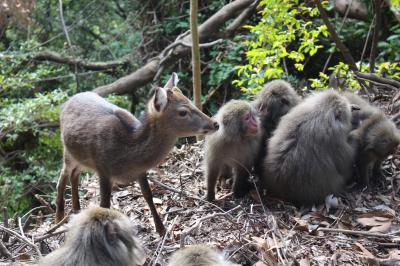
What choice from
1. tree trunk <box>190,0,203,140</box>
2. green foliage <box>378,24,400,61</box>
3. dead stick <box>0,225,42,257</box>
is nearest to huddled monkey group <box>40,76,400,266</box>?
dead stick <box>0,225,42,257</box>

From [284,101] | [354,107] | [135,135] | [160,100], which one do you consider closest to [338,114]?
[354,107]

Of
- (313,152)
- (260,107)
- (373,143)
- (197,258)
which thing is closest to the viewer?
(197,258)

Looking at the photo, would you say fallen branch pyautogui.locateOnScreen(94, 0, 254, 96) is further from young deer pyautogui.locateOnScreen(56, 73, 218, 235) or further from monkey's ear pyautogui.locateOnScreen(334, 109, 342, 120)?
young deer pyautogui.locateOnScreen(56, 73, 218, 235)

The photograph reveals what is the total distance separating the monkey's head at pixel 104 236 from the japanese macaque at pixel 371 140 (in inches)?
119

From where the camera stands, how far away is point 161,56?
1231cm

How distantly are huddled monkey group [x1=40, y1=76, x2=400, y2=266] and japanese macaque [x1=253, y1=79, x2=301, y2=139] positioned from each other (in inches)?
0.5

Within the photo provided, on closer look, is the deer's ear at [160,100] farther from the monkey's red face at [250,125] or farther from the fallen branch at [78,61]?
the fallen branch at [78,61]

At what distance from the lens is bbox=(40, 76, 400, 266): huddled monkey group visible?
5426 mm

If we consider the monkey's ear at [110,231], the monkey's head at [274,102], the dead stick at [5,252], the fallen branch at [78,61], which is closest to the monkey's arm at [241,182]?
the monkey's head at [274,102]

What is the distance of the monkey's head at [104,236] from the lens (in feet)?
13.3

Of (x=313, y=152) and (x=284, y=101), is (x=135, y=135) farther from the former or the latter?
(x=284, y=101)

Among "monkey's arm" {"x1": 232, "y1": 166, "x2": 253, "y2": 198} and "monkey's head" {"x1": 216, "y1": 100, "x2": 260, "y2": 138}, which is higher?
"monkey's head" {"x1": 216, "y1": 100, "x2": 260, "y2": 138}

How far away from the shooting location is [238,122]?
19.9 ft

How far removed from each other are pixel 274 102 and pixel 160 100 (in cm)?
178
